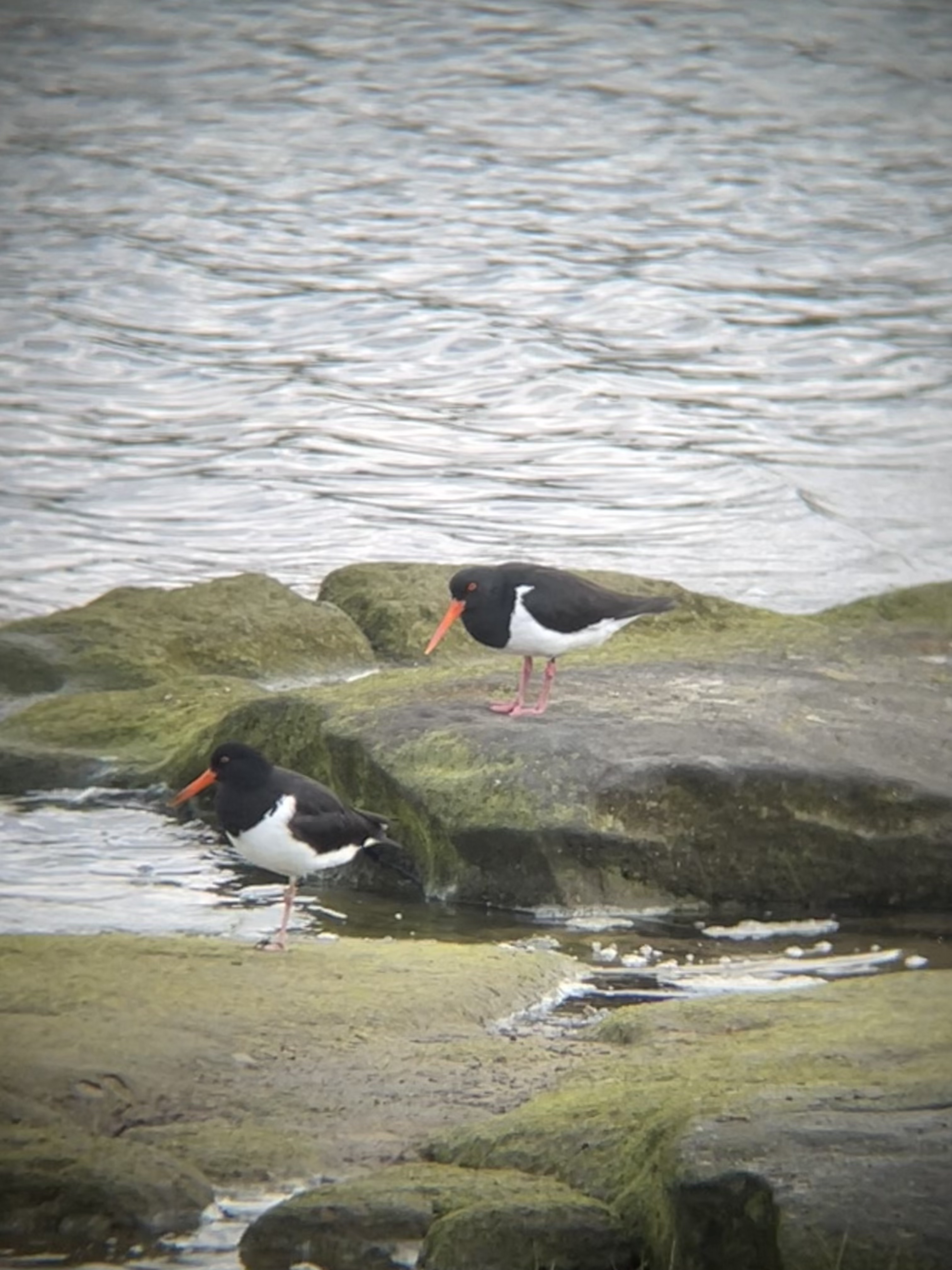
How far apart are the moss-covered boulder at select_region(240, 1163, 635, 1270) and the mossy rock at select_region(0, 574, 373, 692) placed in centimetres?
566

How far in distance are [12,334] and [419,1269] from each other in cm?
1666

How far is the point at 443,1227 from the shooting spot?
13.1ft

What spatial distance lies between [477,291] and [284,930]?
50.0 feet

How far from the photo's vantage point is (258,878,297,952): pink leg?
239 inches

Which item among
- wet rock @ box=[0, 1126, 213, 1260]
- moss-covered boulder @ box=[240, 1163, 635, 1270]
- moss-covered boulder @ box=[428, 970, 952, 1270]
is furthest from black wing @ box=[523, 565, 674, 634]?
wet rock @ box=[0, 1126, 213, 1260]

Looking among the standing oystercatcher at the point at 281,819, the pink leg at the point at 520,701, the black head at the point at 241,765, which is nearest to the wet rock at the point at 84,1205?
the standing oystercatcher at the point at 281,819

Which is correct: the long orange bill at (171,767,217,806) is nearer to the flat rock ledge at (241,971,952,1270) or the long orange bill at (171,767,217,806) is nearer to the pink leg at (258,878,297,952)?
the pink leg at (258,878,297,952)

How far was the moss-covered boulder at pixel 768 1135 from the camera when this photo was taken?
3635mm

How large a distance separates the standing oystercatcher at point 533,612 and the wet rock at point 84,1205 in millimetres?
3539

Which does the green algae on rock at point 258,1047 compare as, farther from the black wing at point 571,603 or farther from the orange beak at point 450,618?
the orange beak at point 450,618

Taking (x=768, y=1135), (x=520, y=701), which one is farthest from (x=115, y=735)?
(x=768, y=1135)

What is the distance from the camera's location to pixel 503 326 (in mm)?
19609

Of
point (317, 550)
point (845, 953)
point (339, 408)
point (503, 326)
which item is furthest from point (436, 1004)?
point (503, 326)

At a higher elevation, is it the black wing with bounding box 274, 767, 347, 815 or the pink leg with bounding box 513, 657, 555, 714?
the black wing with bounding box 274, 767, 347, 815
